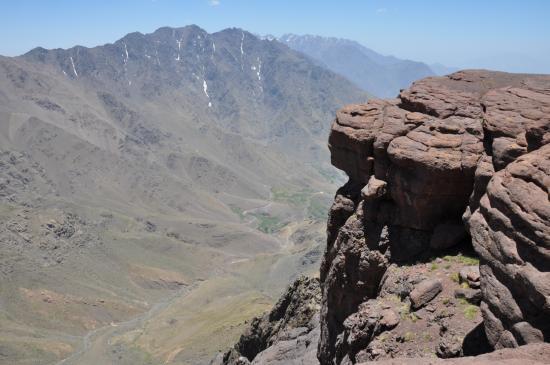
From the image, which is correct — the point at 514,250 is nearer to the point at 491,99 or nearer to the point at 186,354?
the point at 491,99

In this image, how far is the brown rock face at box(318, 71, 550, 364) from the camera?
20500 mm

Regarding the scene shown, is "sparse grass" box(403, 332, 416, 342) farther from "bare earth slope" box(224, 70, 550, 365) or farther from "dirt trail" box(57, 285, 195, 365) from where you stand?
"dirt trail" box(57, 285, 195, 365)

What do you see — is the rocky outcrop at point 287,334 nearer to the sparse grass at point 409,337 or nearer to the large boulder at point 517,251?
the sparse grass at point 409,337

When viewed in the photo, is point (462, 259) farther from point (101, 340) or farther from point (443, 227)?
point (101, 340)

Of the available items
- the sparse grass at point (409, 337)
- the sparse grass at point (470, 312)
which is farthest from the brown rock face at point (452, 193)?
the sparse grass at point (409, 337)

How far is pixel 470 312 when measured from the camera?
Result: 24.0 metres

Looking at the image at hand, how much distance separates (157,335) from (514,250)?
5930 inches

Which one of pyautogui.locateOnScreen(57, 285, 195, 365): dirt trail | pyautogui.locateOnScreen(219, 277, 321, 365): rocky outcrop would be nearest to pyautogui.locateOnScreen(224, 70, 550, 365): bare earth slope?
pyautogui.locateOnScreen(219, 277, 321, 365): rocky outcrop

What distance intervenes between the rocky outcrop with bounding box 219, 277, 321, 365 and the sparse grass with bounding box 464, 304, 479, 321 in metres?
15.2

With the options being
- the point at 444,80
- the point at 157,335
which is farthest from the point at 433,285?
the point at 157,335

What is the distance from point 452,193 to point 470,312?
251 inches

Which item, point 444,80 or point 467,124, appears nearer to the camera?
point 467,124

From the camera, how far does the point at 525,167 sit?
21703 mm

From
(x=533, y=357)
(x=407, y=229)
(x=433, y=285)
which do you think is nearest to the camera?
(x=533, y=357)
